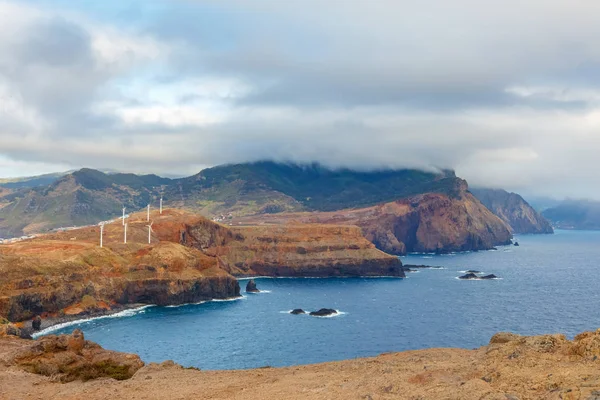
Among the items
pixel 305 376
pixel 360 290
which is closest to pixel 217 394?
pixel 305 376

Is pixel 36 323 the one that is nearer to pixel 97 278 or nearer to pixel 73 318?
pixel 73 318

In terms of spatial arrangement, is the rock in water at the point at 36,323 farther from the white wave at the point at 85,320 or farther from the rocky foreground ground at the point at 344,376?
the rocky foreground ground at the point at 344,376

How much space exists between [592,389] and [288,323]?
98.8m

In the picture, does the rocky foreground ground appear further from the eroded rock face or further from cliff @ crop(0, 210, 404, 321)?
cliff @ crop(0, 210, 404, 321)

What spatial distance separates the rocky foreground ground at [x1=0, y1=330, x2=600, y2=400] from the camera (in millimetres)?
24891

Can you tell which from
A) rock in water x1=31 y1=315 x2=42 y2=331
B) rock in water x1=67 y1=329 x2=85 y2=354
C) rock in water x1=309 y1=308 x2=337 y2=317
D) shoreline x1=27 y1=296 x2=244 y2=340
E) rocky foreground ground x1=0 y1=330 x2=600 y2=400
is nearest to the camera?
rocky foreground ground x1=0 y1=330 x2=600 y2=400

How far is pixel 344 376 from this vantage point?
34.7 m

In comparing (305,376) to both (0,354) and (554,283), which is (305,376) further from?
(554,283)

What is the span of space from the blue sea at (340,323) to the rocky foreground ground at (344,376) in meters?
37.7

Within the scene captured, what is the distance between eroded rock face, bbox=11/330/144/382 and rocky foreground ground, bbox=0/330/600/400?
0.28 ft

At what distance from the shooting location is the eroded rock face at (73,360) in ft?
140

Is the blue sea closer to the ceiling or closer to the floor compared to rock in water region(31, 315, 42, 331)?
closer to the floor

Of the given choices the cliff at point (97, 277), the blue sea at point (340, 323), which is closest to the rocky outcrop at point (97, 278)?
the cliff at point (97, 277)

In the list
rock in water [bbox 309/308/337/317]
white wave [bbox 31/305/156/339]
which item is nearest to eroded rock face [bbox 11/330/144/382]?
white wave [bbox 31/305/156/339]
